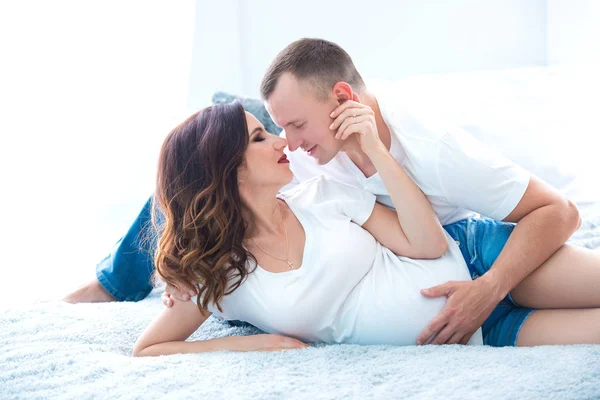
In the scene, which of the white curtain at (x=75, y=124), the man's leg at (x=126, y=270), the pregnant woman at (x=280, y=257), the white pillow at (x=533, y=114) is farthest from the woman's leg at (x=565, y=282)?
the white curtain at (x=75, y=124)

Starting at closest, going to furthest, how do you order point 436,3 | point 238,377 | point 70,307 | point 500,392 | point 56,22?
point 500,392 < point 238,377 < point 70,307 < point 56,22 < point 436,3

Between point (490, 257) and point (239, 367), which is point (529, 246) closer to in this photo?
point (490, 257)

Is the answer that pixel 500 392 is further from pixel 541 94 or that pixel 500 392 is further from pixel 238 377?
pixel 541 94

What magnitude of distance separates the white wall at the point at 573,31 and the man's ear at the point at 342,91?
1.59 meters

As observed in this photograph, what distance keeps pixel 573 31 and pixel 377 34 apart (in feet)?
3.03

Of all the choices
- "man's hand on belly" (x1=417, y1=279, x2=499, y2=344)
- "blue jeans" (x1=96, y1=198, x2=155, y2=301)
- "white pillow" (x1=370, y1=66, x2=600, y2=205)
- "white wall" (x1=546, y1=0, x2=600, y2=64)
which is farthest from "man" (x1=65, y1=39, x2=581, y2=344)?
"white wall" (x1=546, y1=0, x2=600, y2=64)

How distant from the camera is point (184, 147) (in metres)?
1.52

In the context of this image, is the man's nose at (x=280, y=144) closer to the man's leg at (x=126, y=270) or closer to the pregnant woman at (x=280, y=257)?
the pregnant woman at (x=280, y=257)

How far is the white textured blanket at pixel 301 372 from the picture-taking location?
1.17m

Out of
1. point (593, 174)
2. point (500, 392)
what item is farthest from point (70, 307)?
point (593, 174)

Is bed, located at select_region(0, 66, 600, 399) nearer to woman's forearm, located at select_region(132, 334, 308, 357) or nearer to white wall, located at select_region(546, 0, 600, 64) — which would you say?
woman's forearm, located at select_region(132, 334, 308, 357)

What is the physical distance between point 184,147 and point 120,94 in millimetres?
1482

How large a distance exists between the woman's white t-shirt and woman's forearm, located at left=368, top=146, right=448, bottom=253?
62 mm

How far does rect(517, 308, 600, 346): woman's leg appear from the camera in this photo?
4.75 ft
